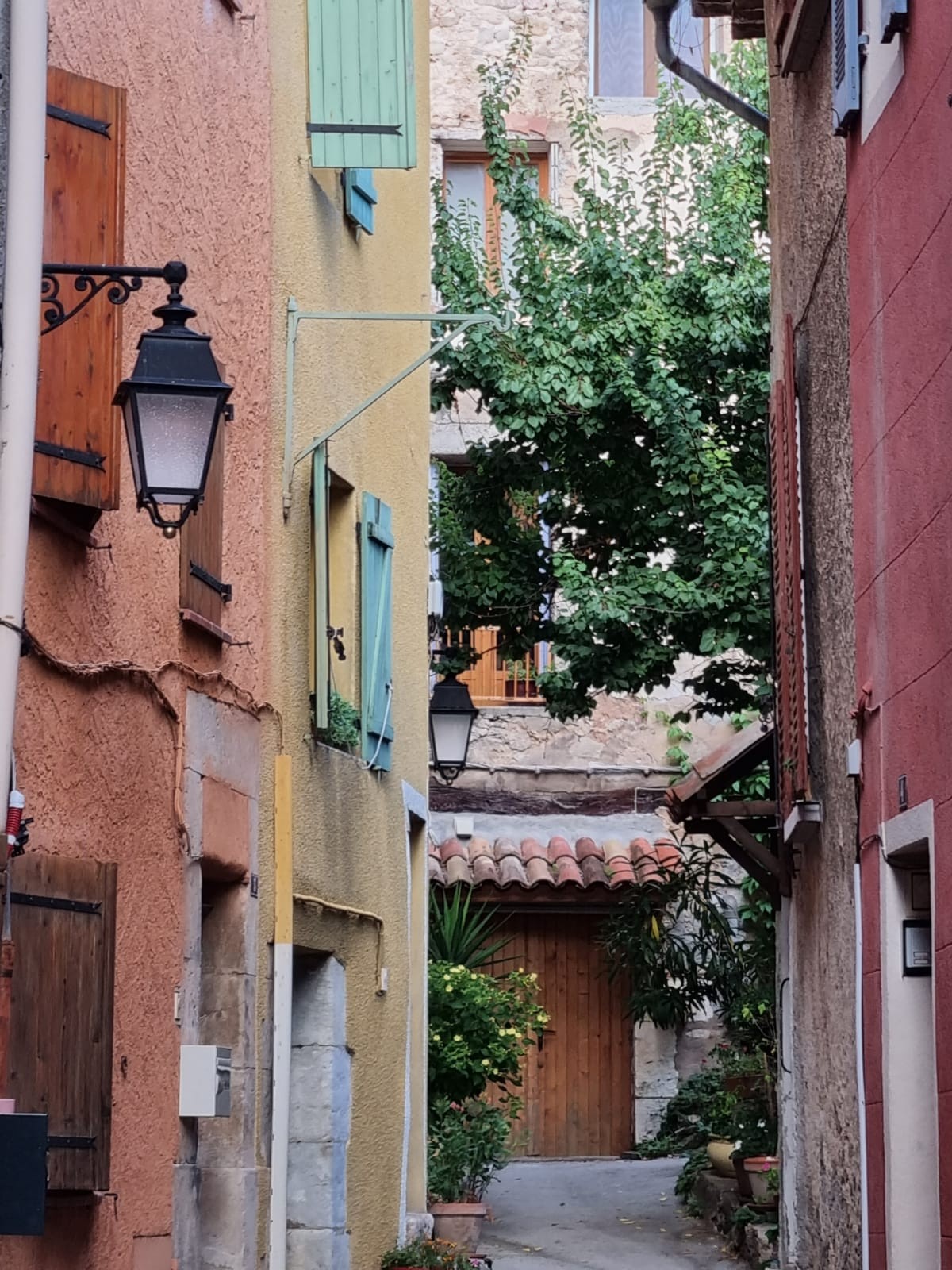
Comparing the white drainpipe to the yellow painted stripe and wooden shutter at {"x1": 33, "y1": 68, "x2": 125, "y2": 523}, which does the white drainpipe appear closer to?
wooden shutter at {"x1": 33, "y1": 68, "x2": 125, "y2": 523}

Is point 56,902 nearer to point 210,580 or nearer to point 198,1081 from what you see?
point 198,1081

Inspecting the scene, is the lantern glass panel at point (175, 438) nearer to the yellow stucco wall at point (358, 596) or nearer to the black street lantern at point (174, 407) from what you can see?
the black street lantern at point (174, 407)

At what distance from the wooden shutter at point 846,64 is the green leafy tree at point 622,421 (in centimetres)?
621

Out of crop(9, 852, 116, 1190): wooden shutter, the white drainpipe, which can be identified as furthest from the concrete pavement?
the white drainpipe

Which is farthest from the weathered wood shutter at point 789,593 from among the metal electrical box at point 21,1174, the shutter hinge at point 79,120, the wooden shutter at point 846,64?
the metal electrical box at point 21,1174

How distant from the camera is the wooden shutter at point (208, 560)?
25.4ft

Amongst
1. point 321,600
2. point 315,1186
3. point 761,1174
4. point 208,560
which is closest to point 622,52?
point 761,1174

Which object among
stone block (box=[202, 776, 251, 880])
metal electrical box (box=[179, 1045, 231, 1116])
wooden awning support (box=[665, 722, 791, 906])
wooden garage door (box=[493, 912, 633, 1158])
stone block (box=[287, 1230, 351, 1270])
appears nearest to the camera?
metal electrical box (box=[179, 1045, 231, 1116])

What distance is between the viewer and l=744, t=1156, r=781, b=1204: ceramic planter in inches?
467

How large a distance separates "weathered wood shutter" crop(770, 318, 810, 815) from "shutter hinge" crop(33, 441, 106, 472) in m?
3.54

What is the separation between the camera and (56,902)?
6164 millimetres

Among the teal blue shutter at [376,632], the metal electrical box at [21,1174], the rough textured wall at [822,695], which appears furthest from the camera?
the teal blue shutter at [376,632]

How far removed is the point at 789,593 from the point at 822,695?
2.03 feet

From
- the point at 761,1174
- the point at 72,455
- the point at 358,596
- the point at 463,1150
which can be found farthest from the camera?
the point at 463,1150
